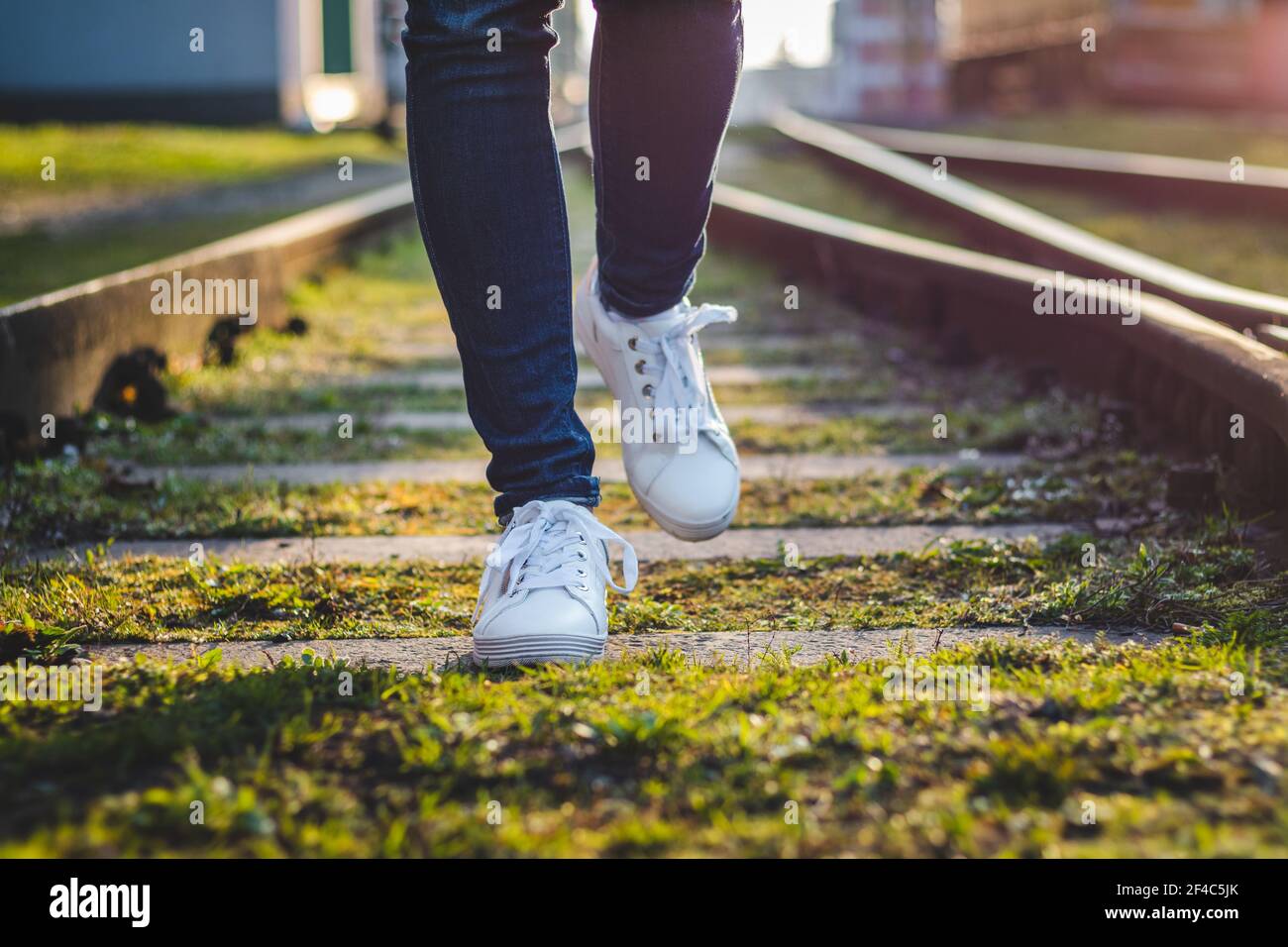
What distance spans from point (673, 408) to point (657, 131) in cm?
44

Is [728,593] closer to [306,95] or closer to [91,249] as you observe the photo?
[91,249]

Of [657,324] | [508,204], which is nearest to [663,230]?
[657,324]

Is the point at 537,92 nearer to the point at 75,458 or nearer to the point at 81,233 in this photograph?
the point at 75,458

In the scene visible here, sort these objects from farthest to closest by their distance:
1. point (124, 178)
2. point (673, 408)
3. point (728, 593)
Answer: point (124, 178) < point (673, 408) < point (728, 593)

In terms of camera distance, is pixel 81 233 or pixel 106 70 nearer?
pixel 81 233

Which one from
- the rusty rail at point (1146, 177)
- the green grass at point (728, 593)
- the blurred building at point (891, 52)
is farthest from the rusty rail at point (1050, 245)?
the blurred building at point (891, 52)

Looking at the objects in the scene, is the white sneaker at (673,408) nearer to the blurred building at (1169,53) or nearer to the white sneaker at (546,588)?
the white sneaker at (546,588)

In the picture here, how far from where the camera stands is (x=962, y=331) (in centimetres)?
410

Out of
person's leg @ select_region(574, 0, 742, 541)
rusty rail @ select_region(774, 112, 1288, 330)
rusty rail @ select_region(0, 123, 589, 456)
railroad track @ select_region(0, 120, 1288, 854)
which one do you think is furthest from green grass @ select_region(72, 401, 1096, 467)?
person's leg @ select_region(574, 0, 742, 541)

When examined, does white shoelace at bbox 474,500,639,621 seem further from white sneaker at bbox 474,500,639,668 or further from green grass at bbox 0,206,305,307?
green grass at bbox 0,206,305,307

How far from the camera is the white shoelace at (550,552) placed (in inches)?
67.5

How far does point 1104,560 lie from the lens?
204cm

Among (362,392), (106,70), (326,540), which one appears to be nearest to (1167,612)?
(326,540)

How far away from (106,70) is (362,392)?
19.5 metres
